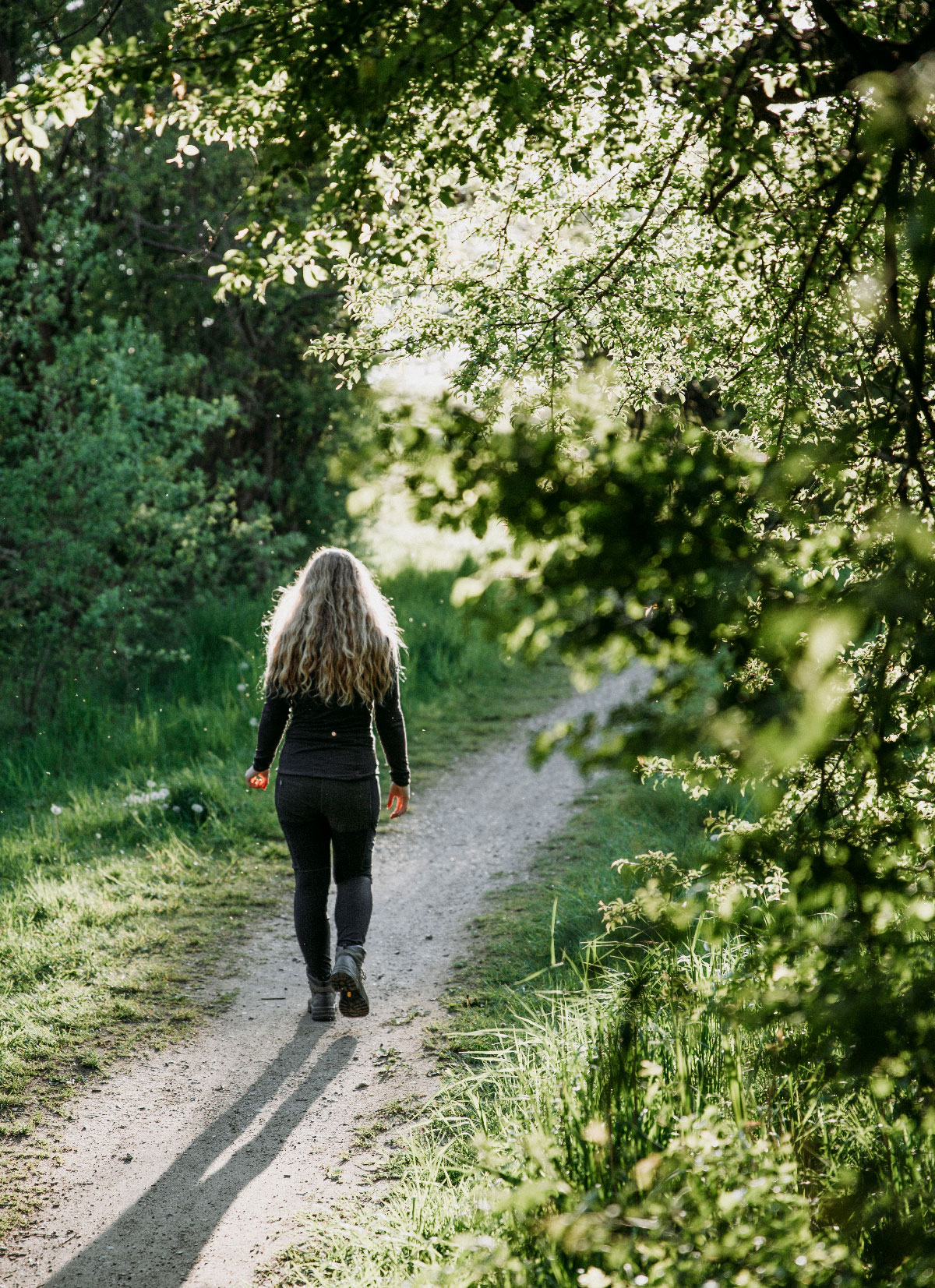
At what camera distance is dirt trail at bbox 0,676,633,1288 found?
3.30 m

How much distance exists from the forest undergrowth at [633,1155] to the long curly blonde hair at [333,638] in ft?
5.06

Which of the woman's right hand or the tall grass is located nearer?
the woman's right hand

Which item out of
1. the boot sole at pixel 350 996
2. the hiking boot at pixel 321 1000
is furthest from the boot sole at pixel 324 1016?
the boot sole at pixel 350 996

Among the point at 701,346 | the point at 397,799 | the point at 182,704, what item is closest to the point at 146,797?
the point at 182,704

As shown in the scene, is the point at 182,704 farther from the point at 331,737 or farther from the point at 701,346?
the point at 701,346

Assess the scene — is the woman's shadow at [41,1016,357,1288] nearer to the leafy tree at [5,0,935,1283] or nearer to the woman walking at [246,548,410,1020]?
the woman walking at [246,548,410,1020]

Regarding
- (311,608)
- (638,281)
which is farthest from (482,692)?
(638,281)

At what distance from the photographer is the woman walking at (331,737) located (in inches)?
179

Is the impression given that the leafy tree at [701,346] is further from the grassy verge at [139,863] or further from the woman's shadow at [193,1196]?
the woman's shadow at [193,1196]

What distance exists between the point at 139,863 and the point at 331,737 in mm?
2388

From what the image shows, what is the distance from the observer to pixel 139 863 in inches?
249

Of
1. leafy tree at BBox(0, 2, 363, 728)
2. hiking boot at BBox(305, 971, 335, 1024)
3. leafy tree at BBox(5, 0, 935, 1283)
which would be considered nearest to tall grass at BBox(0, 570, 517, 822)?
leafy tree at BBox(0, 2, 363, 728)

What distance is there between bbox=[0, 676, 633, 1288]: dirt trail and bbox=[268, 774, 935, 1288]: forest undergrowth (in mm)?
226

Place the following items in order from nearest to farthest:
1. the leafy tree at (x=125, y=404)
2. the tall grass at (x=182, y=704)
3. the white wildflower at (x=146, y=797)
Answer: the white wildflower at (x=146, y=797)
the tall grass at (x=182, y=704)
the leafy tree at (x=125, y=404)
